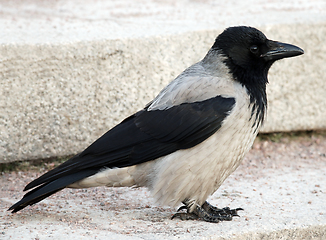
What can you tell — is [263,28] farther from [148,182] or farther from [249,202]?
[148,182]

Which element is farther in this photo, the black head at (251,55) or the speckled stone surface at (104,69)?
the speckled stone surface at (104,69)

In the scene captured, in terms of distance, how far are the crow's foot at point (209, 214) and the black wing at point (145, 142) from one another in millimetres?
518

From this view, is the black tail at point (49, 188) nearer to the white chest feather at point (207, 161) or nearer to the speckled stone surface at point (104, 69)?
the white chest feather at point (207, 161)

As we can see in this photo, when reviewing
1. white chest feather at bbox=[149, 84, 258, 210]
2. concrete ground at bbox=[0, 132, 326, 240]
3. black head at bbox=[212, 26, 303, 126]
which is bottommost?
concrete ground at bbox=[0, 132, 326, 240]

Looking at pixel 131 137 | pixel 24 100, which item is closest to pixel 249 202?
pixel 131 137

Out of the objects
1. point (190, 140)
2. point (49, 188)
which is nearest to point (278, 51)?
point (190, 140)

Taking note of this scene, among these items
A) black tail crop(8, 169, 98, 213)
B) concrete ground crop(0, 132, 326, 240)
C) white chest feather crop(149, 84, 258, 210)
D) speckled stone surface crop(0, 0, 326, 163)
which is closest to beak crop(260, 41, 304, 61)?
white chest feather crop(149, 84, 258, 210)

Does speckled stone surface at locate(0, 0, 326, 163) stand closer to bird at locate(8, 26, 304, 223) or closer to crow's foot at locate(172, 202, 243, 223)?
bird at locate(8, 26, 304, 223)

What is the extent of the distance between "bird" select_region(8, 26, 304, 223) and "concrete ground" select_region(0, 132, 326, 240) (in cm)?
19

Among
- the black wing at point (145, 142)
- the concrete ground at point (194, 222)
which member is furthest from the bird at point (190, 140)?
the concrete ground at point (194, 222)

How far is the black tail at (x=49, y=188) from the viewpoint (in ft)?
11.8

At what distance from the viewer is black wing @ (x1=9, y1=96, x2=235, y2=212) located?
3.61 metres

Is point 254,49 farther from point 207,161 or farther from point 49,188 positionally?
point 49,188

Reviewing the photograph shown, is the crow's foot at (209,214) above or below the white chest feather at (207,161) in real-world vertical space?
below
